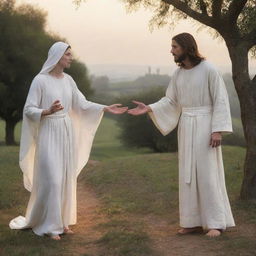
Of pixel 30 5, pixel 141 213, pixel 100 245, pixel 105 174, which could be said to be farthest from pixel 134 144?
pixel 100 245

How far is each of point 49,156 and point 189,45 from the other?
2.30 meters

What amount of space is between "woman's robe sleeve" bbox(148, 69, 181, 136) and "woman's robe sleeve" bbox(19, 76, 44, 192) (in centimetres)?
156

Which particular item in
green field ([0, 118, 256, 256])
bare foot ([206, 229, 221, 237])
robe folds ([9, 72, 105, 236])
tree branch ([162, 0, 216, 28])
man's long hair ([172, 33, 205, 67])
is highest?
tree branch ([162, 0, 216, 28])

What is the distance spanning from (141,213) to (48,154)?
2.39 metres

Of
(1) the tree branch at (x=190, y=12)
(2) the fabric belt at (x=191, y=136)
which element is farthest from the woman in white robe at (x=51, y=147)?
(1) the tree branch at (x=190, y=12)

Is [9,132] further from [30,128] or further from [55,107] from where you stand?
[55,107]

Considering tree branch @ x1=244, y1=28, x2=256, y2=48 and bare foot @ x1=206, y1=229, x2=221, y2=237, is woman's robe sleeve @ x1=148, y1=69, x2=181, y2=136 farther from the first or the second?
tree branch @ x1=244, y1=28, x2=256, y2=48

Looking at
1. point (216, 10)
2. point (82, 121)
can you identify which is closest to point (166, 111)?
point (82, 121)

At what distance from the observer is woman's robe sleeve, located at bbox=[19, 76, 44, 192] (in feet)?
23.8

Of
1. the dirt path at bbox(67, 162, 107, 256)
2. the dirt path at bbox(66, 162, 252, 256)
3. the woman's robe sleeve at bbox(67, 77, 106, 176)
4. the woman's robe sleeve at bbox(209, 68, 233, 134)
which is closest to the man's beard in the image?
the woman's robe sleeve at bbox(209, 68, 233, 134)

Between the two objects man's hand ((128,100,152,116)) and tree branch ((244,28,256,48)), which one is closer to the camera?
man's hand ((128,100,152,116))

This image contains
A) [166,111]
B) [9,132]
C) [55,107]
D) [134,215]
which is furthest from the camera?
[9,132]

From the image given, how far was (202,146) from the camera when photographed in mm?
7066

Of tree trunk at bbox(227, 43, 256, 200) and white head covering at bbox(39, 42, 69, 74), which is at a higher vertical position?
white head covering at bbox(39, 42, 69, 74)
